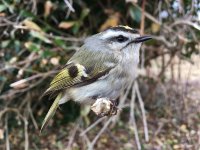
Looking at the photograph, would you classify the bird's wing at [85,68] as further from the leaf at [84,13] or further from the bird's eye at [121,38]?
the leaf at [84,13]

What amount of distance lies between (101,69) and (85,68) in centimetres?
7

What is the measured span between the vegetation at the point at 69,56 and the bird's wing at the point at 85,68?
1.28m

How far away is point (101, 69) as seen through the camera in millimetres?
1988

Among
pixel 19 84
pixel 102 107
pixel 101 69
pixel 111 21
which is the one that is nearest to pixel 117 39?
pixel 101 69

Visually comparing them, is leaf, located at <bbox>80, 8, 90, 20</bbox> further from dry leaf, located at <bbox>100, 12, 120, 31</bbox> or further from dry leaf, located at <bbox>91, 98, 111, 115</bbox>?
dry leaf, located at <bbox>91, 98, 111, 115</bbox>

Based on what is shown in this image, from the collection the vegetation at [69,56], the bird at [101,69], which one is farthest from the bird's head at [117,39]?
the vegetation at [69,56]

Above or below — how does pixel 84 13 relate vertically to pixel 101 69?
above

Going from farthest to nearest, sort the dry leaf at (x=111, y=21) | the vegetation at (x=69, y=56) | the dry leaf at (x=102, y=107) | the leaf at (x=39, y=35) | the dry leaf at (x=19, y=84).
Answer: the dry leaf at (x=111, y=21), the vegetation at (x=69, y=56), the leaf at (x=39, y=35), the dry leaf at (x=19, y=84), the dry leaf at (x=102, y=107)

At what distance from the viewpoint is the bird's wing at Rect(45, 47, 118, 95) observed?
196 centimetres

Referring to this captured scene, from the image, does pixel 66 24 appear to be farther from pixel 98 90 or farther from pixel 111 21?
pixel 98 90

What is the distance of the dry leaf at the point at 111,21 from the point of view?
146 inches

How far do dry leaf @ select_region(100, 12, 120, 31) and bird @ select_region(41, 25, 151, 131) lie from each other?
1.69m

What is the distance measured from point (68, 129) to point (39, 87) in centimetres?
56

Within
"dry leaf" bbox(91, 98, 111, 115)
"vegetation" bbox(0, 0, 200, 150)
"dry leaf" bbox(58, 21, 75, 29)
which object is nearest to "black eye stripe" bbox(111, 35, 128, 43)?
"dry leaf" bbox(91, 98, 111, 115)
